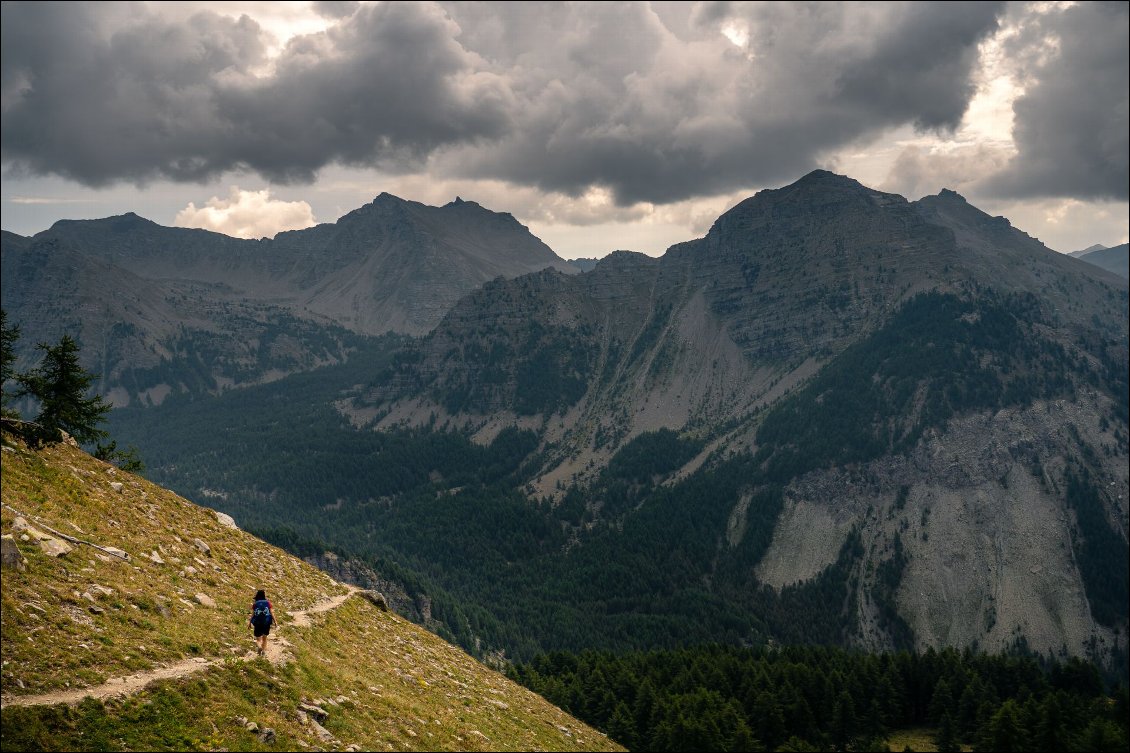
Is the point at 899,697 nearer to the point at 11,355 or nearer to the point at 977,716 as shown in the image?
the point at 977,716

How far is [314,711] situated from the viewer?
27.6 m

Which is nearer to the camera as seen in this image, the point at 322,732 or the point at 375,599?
the point at 322,732

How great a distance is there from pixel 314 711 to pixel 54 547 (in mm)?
13906

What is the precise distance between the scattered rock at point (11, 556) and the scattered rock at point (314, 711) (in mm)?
12374

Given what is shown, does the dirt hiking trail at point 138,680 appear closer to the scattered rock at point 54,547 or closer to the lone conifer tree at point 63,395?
the scattered rock at point 54,547

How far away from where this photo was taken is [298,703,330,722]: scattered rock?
27356mm

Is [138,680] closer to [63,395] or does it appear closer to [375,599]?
[63,395]

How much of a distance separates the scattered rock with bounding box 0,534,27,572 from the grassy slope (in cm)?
42

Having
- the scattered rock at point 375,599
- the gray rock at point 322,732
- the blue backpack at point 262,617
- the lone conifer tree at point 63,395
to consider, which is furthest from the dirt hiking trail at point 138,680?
the scattered rock at point 375,599

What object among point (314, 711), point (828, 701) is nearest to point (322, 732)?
point (314, 711)

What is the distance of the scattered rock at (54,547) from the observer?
95.1ft

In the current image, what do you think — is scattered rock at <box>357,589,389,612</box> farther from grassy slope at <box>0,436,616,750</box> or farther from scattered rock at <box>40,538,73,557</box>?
scattered rock at <box>40,538,73,557</box>

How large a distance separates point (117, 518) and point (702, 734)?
7094 cm

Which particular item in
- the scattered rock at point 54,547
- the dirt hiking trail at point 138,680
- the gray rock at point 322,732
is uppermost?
the scattered rock at point 54,547
